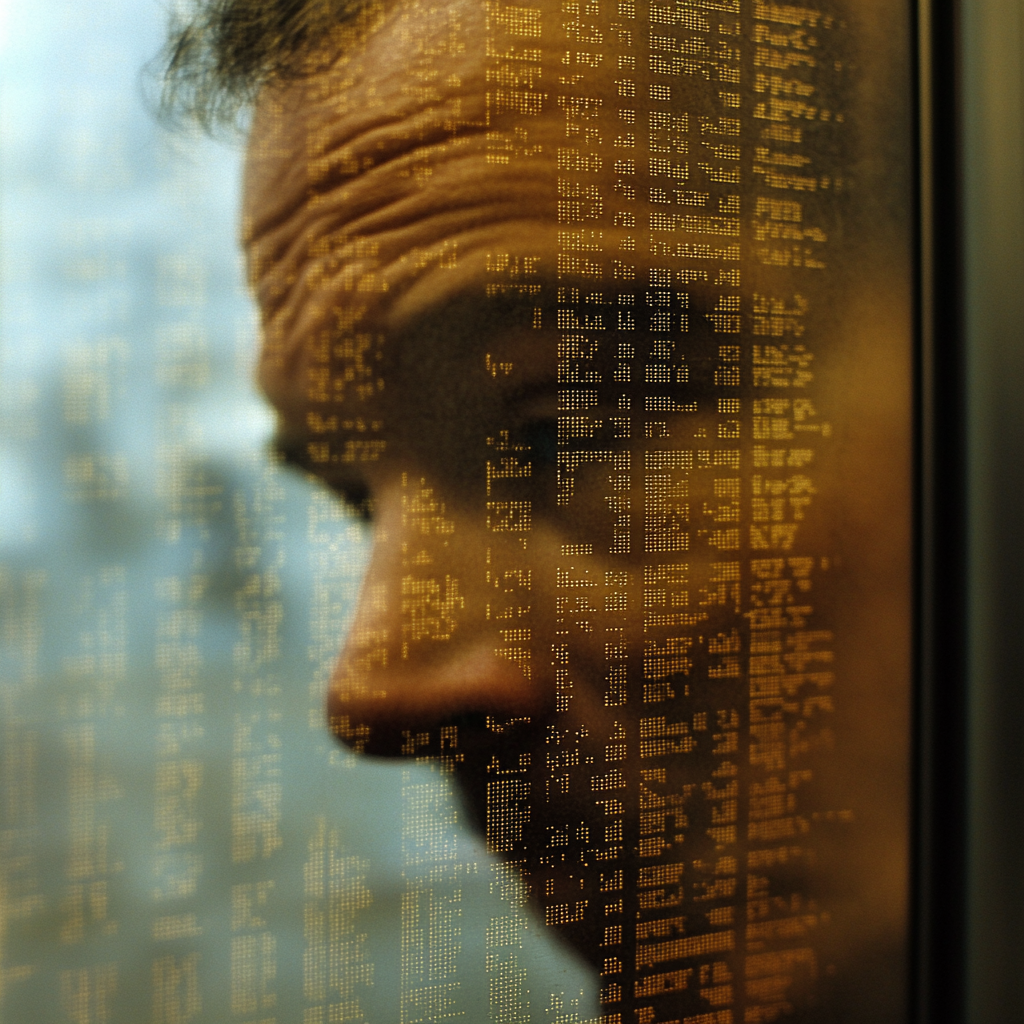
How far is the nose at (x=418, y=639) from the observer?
0.58 m

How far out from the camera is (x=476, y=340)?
61 centimetres

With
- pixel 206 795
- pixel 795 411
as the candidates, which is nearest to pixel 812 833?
pixel 795 411

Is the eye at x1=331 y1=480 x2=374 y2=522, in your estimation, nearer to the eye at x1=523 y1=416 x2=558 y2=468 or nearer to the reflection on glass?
the reflection on glass

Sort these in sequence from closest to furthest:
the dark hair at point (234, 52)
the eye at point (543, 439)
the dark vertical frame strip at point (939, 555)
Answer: the dark hair at point (234, 52) < the eye at point (543, 439) < the dark vertical frame strip at point (939, 555)

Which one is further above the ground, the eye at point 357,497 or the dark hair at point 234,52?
the dark hair at point 234,52

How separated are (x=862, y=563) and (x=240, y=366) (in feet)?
1.92

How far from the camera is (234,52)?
1.79ft

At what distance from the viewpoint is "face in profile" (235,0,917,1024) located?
0.58 meters

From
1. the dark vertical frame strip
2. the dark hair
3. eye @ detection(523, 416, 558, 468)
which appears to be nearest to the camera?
the dark hair

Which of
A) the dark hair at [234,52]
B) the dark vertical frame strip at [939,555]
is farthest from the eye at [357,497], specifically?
the dark vertical frame strip at [939,555]

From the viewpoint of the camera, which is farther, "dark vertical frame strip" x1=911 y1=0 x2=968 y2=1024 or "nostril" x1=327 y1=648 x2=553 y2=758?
"dark vertical frame strip" x1=911 y1=0 x2=968 y2=1024

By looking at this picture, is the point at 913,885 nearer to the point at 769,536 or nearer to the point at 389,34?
the point at 769,536

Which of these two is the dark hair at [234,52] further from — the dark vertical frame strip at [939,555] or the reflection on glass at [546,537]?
the dark vertical frame strip at [939,555]

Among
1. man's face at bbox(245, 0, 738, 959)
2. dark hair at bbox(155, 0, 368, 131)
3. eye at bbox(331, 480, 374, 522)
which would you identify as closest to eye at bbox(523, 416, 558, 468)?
man's face at bbox(245, 0, 738, 959)
